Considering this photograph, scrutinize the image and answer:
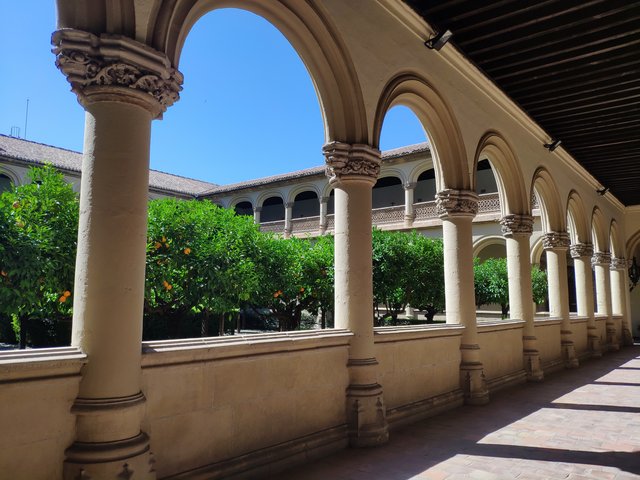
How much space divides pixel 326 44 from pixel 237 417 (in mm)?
3546

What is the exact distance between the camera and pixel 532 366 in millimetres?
8477

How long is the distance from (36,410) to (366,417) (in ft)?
9.57

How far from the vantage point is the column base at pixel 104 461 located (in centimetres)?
268

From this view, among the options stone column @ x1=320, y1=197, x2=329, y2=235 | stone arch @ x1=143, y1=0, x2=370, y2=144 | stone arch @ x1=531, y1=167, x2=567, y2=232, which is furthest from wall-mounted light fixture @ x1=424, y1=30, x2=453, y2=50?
stone column @ x1=320, y1=197, x2=329, y2=235

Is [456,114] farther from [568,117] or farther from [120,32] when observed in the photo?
[120,32]

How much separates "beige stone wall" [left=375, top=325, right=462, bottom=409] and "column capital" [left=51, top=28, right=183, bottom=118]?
3281mm

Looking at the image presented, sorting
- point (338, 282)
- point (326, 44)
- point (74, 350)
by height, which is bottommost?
point (74, 350)

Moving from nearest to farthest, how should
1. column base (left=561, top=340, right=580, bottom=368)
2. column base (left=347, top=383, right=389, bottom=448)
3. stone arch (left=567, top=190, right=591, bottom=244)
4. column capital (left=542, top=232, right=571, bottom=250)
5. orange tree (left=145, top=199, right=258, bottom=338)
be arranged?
1. column base (left=347, top=383, right=389, bottom=448)
2. orange tree (left=145, top=199, right=258, bottom=338)
3. column base (left=561, top=340, right=580, bottom=368)
4. column capital (left=542, top=232, right=571, bottom=250)
5. stone arch (left=567, top=190, right=591, bottom=244)

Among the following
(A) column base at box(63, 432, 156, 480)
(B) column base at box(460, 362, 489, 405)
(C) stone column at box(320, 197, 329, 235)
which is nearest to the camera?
(A) column base at box(63, 432, 156, 480)

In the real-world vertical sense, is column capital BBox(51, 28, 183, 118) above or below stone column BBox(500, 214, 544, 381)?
above

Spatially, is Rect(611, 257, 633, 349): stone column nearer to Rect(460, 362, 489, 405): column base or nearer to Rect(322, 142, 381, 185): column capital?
Rect(460, 362, 489, 405): column base

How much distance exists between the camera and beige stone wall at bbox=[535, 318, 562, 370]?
941 centimetres

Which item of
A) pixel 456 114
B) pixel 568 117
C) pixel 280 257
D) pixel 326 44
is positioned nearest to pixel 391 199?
pixel 280 257

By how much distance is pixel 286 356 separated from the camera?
407 cm
